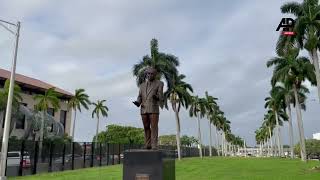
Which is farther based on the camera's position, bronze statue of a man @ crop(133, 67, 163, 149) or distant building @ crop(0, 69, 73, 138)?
distant building @ crop(0, 69, 73, 138)

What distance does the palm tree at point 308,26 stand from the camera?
40.1 m

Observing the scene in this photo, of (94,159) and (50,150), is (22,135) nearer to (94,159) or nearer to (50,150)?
(94,159)

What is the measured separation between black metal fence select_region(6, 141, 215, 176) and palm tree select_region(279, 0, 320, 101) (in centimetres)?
1580

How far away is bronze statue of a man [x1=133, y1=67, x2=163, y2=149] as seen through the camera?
14008mm

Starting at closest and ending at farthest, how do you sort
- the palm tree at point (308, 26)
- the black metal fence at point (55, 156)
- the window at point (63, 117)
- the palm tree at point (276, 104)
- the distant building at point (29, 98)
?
the black metal fence at point (55, 156), the palm tree at point (308, 26), the palm tree at point (276, 104), the distant building at point (29, 98), the window at point (63, 117)

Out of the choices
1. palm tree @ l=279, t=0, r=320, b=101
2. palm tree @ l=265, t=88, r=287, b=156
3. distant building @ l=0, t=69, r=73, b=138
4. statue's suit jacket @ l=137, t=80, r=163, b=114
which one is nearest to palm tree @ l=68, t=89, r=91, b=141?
distant building @ l=0, t=69, r=73, b=138

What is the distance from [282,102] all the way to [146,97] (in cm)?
6252

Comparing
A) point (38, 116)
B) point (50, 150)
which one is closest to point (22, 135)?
point (38, 116)

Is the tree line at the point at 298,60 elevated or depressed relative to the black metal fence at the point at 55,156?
elevated

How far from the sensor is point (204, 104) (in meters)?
98.4

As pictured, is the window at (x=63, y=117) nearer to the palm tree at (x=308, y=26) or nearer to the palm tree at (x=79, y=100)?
the palm tree at (x=79, y=100)

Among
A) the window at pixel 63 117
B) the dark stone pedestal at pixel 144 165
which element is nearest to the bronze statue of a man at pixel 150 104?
the dark stone pedestal at pixel 144 165

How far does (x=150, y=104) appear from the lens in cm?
1411

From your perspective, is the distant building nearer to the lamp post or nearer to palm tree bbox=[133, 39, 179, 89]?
palm tree bbox=[133, 39, 179, 89]
